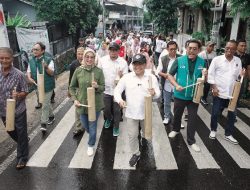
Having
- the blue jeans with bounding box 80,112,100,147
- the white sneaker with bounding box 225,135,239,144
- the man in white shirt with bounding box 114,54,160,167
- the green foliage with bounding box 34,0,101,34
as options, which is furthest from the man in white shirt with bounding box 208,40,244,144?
the green foliage with bounding box 34,0,101,34

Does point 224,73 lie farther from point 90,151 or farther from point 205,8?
point 205,8

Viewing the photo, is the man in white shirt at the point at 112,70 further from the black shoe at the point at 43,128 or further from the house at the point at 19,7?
the house at the point at 19,7

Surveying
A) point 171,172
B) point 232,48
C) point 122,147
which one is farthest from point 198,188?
point 232,48

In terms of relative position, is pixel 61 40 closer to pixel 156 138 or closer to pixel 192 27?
pixel 192 27

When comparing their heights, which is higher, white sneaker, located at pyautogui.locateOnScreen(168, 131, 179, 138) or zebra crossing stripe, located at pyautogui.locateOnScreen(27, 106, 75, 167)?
white sneaker, located at pyautogui.locateOnScreen(168, 131, 179, 138)

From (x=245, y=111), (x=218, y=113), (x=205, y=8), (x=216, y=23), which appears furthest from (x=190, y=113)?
(x=205, y=8)

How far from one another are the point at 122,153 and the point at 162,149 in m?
0.81

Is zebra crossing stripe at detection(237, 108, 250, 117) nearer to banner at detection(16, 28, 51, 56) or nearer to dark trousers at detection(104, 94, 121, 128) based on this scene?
dark trousers at detection(104, 94, 121, 128)

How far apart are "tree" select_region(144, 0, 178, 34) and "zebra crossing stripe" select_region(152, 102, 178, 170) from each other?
16.0 meters

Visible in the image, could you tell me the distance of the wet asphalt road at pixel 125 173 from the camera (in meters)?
4.30

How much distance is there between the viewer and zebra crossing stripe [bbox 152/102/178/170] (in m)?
4.87

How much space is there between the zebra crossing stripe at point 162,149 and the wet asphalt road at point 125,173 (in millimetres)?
65

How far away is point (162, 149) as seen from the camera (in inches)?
217

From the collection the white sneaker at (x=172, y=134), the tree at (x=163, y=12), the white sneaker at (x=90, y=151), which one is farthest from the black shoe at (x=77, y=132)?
the tree at (x=163, y=12)
